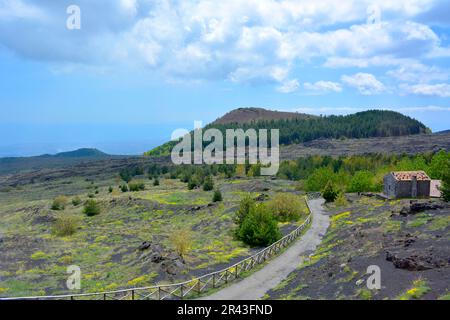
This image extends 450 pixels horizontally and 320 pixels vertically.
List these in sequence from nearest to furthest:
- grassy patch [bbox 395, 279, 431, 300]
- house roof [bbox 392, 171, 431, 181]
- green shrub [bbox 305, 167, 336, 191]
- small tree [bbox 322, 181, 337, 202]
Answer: grassy patch [bbox 395, 279, 431, 300], house roof [bbox 392, 171, 431, 181], small tree [bbox 322, 181, 337, 202], green shrub [bbox 305, 167, 336, 191]

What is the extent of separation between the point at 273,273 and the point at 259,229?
428 inches

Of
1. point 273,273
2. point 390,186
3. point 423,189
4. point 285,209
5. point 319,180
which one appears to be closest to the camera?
point 273,273

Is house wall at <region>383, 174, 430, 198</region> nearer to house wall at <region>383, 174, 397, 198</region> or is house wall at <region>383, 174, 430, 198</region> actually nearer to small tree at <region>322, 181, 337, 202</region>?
house wall at <region>383, 174, 397, 198</region>

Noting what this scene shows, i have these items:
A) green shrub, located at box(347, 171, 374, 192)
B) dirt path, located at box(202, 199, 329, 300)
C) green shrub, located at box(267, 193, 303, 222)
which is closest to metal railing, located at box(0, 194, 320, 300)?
dirt path, located at box(202, 199, 329, 300)

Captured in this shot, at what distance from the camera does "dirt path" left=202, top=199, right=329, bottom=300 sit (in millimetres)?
25078

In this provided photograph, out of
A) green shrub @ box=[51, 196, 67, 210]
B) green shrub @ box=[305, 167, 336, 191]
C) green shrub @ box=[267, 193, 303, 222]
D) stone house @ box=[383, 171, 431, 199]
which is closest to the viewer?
green shrub @ box=[267, 193, 303, 222]

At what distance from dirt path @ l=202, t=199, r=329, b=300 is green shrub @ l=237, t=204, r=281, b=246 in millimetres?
2429

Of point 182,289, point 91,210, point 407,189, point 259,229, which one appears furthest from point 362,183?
point 182,289

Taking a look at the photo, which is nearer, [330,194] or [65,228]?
[65,228]

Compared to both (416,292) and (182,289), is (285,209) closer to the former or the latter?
(182,289)

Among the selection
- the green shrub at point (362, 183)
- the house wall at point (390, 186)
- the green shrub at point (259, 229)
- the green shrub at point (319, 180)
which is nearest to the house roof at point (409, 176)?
the house wall at point (390, 186)

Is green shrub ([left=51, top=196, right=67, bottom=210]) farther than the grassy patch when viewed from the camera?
Yes

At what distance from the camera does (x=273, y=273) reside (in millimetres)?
30031

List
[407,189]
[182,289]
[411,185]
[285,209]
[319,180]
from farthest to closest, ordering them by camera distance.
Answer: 1. [319,180]
2. [407,189]
3. [411,185]
4. [285,209]
5. [182,289]
